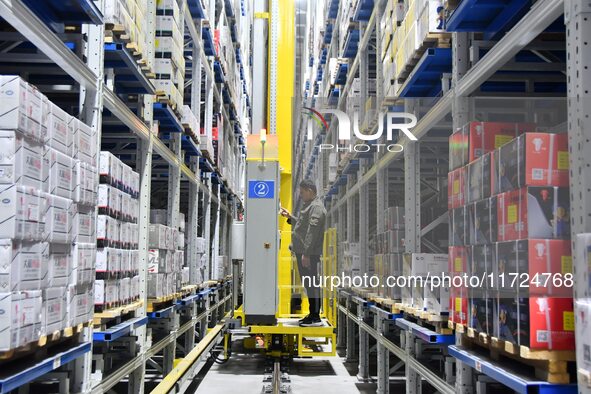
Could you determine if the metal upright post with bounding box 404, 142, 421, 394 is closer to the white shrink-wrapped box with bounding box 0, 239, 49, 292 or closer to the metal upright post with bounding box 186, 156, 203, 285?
the white shrink-wrapped box with bounding box 0, 239, 49, 292

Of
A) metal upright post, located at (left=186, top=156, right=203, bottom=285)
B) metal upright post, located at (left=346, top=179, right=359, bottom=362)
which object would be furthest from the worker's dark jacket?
metal upright post, located at (left=346, top=179, right=359, bottom=362)

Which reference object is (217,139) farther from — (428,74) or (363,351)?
(428,74)

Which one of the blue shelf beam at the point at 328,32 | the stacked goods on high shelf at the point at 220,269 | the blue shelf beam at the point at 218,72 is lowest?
the stacked goods on high shelf at the point at 220,269

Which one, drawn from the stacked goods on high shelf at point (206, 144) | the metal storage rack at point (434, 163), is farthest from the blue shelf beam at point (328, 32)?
the stacked goods on high shelf at point (206, 144)

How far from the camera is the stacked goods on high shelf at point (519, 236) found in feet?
10.4

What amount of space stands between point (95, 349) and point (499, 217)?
4.28 meters

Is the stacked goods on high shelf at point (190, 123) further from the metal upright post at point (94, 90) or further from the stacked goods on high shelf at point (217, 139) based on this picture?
the metal upright post at point (94, 90)

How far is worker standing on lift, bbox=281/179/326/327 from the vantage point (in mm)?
8945

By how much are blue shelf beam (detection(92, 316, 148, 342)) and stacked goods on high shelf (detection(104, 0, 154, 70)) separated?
7.33 feet

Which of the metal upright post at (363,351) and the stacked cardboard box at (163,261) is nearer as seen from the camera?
the stacked cardboard box at (163,261)

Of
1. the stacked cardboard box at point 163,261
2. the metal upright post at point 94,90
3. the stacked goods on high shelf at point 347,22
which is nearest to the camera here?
the metal upright post at point 94,90

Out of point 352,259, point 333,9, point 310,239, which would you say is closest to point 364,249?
point 352,259

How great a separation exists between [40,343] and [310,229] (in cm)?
576

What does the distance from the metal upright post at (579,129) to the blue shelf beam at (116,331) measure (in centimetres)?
337
